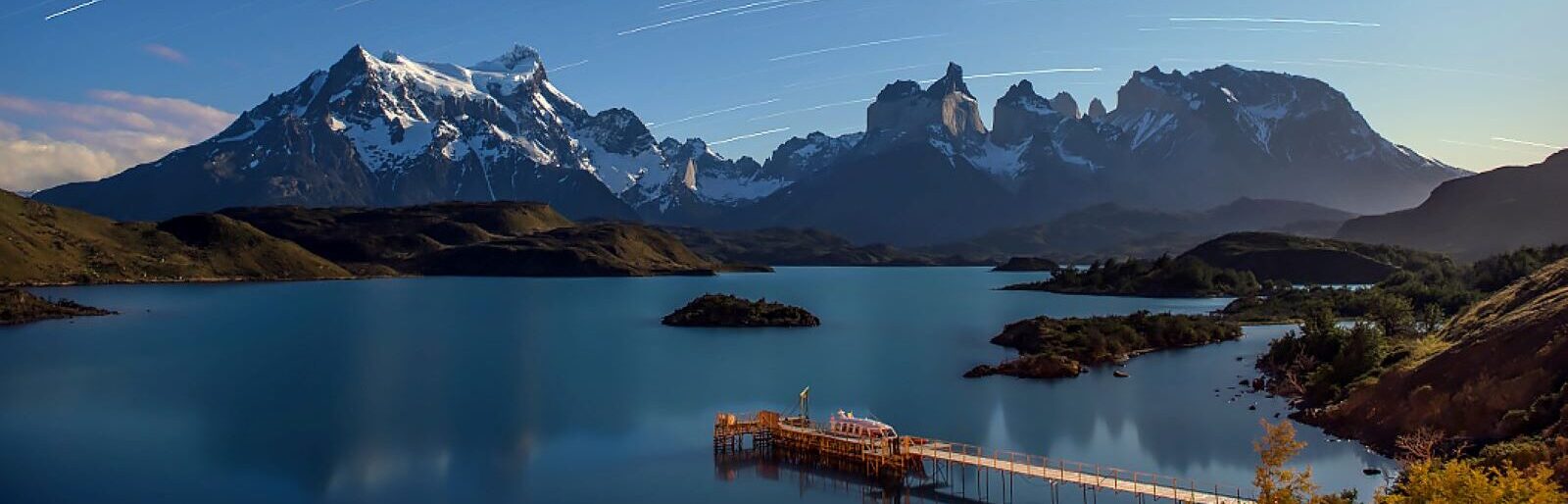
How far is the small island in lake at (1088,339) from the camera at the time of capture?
97125 millimetres

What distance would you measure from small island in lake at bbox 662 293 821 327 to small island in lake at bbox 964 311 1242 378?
37.4 meters

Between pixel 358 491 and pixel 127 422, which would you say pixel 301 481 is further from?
pixel 127 422

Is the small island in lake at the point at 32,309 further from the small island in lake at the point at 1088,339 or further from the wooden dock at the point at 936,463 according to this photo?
the small island in lake at the point at 1088,339

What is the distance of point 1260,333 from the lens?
5349 inches

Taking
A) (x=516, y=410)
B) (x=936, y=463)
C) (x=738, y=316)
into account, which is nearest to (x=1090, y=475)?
(x=936, y=463)

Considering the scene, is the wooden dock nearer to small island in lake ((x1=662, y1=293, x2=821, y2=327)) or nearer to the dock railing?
the dock railing

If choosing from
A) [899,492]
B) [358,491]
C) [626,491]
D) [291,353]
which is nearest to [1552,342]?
[899,492]

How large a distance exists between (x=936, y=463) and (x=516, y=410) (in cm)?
3378

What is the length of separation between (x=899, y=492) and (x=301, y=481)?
3089cm

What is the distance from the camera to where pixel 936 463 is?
2343 inches

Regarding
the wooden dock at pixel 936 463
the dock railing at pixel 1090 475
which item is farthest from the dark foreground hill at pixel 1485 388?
the wooden dock at pixel 936 463

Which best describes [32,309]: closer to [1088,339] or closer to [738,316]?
[738,316]

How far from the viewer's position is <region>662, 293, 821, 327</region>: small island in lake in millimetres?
155250

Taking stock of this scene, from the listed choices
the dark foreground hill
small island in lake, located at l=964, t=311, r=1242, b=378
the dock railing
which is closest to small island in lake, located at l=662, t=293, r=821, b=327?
small island in lake, located at l=964, t=311, r=1242, b=378
